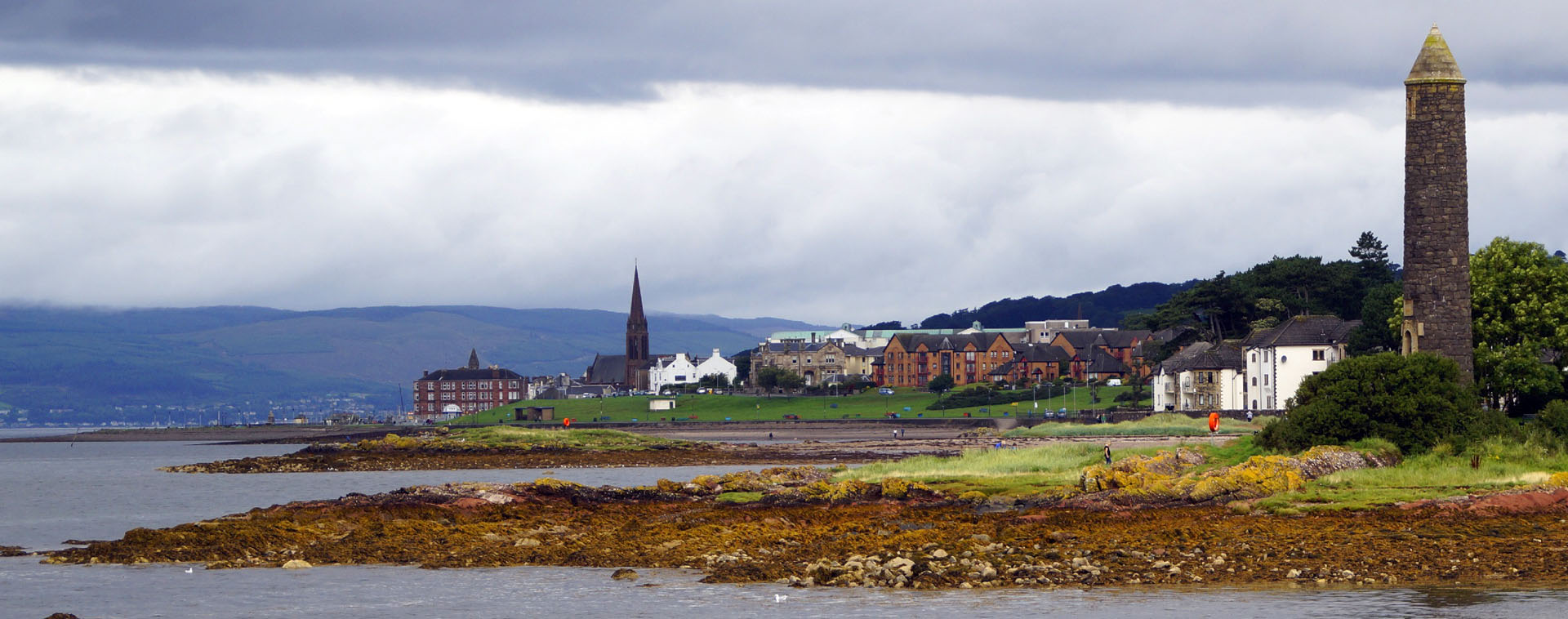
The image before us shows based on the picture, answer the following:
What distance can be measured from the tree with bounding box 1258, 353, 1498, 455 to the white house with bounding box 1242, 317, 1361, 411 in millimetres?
56900

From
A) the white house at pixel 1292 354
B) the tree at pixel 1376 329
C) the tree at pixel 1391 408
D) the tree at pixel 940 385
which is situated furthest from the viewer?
the tree at pixel 940 385

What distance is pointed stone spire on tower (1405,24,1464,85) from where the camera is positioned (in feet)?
159

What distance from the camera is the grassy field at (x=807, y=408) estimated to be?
150 metres

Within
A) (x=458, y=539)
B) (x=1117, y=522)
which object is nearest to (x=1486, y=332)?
(x=1117, y=522)

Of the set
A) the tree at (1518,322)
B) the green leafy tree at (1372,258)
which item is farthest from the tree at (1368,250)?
the tree at (1518,322)

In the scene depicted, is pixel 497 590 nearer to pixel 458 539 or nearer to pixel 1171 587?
pixel 458 539

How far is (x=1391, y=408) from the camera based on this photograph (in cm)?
4572

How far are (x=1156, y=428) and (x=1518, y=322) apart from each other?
34228mm

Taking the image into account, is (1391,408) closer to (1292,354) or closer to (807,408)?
(1292,354)

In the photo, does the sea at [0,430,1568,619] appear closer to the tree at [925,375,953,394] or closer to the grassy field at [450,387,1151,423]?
the grassy field at [450,387,1151,423]

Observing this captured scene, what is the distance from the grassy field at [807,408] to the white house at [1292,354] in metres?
→ 27.9

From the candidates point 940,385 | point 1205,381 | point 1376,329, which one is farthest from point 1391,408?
point 940,385

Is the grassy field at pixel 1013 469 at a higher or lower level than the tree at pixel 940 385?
lower

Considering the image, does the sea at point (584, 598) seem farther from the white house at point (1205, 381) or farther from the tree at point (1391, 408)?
the white house at point (1205, 381)
